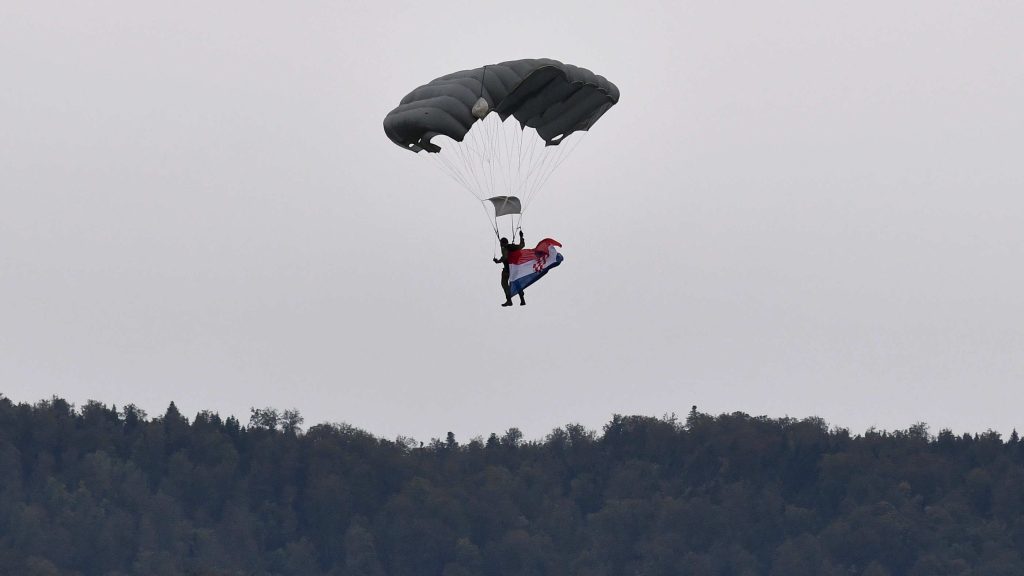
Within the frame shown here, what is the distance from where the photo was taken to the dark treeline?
17300 centimetres

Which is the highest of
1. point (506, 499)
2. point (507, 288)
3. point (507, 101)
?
point (506, 499)

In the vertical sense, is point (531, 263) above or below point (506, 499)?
below

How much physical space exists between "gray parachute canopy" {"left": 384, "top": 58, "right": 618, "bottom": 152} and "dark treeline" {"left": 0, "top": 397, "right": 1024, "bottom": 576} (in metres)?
117

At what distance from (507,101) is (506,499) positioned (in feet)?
438

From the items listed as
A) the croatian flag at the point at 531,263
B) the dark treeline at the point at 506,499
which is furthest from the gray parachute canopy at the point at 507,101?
the dark treeline at the point at 506,499

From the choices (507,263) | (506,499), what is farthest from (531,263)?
(506,499)

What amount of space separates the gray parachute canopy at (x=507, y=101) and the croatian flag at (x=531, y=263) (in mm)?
2589

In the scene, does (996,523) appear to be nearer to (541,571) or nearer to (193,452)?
(541,571)

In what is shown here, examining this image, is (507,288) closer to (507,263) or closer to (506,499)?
(507,263)

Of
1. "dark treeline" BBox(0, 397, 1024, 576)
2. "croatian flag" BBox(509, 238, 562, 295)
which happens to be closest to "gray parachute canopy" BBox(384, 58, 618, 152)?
"croatian flag" BBox(509, 238, 562, 295)

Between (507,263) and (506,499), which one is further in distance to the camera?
(506,499)

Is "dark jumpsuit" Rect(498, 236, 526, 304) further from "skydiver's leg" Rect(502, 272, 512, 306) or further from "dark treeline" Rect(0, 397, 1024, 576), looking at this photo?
"dark treeline" Rect(0, 397, 1024, 576)

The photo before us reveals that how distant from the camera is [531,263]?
53.6m

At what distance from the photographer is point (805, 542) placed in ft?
575
